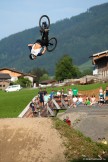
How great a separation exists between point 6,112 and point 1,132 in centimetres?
2126

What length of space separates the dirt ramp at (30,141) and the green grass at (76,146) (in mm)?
250

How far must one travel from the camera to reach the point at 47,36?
66.3ft

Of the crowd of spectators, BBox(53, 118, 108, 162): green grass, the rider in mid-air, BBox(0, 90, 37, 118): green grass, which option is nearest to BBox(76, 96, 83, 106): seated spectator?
the crowd of spectators

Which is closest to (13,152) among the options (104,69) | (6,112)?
(6,112)

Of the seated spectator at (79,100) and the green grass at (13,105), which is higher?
the seated spectator at (79,100)

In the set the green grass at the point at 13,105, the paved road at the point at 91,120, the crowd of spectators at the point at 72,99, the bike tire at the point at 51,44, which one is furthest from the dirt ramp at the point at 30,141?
the green grass at the point at 13,105

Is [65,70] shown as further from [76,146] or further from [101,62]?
[76,146]

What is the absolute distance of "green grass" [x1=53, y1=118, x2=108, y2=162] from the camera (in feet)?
56.8

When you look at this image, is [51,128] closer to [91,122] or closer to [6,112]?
[91,122]

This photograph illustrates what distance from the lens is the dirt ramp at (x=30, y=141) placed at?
56.7 feet

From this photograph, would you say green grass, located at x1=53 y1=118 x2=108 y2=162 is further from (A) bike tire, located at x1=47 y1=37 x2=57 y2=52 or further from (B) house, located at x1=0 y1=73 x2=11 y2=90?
(B) house, located at x1=0 y1=73 x2=11 y2=90

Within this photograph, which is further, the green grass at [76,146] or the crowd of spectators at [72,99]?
the crowd of spectators at [72,99]

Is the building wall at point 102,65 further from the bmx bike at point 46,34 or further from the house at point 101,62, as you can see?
the bmx bike at point 46,34

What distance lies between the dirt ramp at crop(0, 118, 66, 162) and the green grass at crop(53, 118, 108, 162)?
25 centimetres
